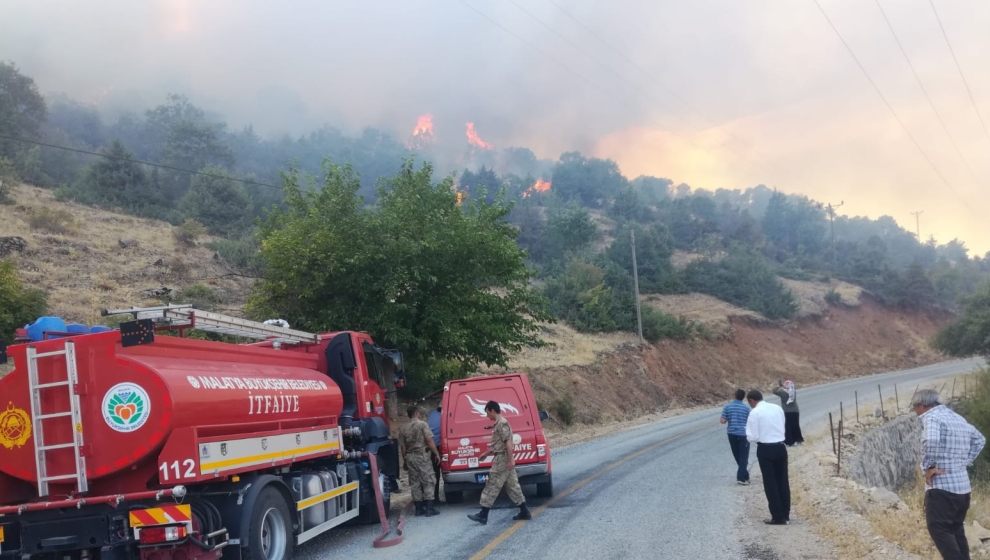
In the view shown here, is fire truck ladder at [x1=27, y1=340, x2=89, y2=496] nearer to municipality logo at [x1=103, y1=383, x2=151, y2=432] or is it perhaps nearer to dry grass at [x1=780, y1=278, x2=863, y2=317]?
municipality logo at [x1=103, y1=383, x2=151, y2=432]

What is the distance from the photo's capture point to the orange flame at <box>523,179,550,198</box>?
129 m

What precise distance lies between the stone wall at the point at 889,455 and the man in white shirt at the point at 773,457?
22.2 ft

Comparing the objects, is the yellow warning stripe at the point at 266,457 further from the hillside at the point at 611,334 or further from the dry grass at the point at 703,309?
the dry grass at the point at 703,309

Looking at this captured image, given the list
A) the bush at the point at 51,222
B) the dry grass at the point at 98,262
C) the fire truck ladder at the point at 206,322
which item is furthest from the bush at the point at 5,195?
the fire truck ladder at the point at 206,322

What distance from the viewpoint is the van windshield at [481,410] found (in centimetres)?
1277

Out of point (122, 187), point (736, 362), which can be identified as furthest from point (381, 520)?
point (736, 362)

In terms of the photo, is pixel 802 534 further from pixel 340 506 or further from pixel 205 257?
pixel 205 257

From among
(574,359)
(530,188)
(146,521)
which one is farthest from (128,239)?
(530,188)

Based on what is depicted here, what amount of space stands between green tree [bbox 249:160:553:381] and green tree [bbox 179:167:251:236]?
83.3 feet

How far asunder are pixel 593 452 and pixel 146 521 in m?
14.6

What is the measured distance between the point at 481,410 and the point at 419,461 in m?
1.40

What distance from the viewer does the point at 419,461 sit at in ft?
40.0

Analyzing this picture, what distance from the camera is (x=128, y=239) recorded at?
34688 millimetres

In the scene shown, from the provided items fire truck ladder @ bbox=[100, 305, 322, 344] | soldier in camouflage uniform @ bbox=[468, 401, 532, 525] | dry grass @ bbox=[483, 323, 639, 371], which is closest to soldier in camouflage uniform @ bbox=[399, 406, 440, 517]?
soldier in camouflage uniform @ bbox=[468, 401, 532, 525]
